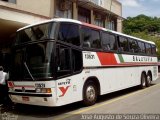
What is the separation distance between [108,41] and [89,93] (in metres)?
2.88

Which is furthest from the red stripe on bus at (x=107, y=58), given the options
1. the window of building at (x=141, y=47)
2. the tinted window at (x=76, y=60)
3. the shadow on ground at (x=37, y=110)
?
the window of building at (x=141, y=47)

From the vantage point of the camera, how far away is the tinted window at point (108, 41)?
39.7ft

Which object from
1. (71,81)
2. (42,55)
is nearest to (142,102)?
(71,81)

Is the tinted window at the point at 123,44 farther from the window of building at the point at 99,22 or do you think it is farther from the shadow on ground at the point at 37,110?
the window of building at the point at 99,22

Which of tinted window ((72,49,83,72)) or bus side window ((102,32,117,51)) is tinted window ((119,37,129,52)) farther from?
tinted window ((72,49,83,72))

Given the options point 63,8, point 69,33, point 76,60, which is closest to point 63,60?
point 76,60

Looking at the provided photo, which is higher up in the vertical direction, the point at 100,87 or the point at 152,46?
the point at 152,46

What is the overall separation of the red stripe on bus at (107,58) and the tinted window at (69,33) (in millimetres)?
1568

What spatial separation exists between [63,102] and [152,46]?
11.7 meters

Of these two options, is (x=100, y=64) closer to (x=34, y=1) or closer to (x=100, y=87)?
(x=100, y=87)

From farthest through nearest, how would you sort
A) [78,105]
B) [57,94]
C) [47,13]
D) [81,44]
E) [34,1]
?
[47,13], [34,1], [78,105], [81,44], [57,94]

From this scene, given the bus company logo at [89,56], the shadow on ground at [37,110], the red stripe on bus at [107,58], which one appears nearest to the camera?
the shadow on ground at [37,110]

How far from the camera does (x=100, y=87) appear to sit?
11438mm

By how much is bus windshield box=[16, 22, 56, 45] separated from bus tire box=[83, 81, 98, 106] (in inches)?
98.4
